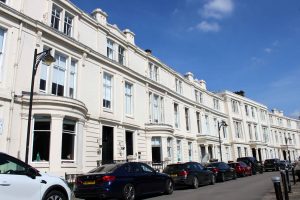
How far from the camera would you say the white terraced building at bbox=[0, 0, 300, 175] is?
659 inches

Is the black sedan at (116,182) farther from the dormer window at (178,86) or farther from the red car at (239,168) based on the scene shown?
the dormer window at (178,86)

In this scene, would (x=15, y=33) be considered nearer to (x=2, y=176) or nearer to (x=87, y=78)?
(x=87, y=78)

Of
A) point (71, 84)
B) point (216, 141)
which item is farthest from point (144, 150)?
point (216, 141)

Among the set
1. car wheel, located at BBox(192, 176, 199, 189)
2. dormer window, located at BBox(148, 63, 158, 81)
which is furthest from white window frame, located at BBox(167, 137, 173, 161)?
car wheel, located at BBox(192, 176, 199, 189)

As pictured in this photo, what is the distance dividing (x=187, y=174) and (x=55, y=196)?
11405mm

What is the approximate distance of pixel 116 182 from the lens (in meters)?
12.3

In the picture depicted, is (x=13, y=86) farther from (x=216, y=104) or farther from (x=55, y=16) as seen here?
(x=216, y=104)

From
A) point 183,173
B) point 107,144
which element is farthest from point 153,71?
point 183,173

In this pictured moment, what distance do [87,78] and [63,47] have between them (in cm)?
280

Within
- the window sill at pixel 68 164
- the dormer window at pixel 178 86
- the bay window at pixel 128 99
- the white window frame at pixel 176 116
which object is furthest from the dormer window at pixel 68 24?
the dormer window at pixel 178 86

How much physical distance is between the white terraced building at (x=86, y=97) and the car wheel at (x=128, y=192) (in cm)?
580

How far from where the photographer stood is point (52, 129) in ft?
55.6

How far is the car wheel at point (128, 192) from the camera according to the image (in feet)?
41.1

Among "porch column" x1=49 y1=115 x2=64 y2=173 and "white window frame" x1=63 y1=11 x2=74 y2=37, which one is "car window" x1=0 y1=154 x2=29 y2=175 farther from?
"white window frame" x1=63 y1=11 x2=74 y2=37
